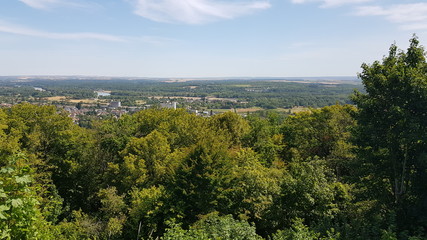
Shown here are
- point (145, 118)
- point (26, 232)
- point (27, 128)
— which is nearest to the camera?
point (26, 232)

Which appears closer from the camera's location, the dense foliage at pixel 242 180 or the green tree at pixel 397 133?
the dense foliage at pixel 242 180

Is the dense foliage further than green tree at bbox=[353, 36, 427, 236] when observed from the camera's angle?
No

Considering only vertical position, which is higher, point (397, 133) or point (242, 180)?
point (397, 133)

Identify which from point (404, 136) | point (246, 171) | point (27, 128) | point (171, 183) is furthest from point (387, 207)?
point (27, 128)

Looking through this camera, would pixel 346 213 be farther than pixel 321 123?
No

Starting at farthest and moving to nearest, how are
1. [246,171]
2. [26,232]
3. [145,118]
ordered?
[145,118] → [246,171] → [26,232]

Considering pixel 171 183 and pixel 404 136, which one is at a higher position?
pixel 404 136

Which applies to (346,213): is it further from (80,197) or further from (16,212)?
(80,197)

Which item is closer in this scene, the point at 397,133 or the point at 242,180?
the point at 397,133
